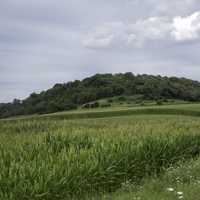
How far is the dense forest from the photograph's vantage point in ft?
229

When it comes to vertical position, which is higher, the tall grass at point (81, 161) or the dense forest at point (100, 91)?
the dense forest at point (100, 91)

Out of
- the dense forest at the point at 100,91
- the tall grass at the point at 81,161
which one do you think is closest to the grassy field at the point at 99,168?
the tall grass at the point at 81,161

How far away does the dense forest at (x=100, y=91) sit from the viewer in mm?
69750

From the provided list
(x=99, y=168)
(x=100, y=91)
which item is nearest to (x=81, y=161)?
(x=99, y=168)

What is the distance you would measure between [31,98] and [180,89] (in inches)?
1075

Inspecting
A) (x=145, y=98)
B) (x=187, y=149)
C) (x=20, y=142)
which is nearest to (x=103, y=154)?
(x=20, y=142)

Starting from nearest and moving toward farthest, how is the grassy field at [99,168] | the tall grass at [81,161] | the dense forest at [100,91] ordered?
the grassy field at [99,168] < the tall grass at [81,161] < the dense forest at [100,91]

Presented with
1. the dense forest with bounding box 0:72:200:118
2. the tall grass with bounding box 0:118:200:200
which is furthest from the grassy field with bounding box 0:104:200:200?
the dense forest with bounding box 0:72:200:118

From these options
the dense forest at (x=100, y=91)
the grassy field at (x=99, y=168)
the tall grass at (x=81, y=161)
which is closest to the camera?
the grassy field at (x=99, y=168)

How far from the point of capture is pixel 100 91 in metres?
82.0

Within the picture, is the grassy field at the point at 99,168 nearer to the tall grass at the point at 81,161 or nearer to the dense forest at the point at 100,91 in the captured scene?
the tall grass at the point at 81,161

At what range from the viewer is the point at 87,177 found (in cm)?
925

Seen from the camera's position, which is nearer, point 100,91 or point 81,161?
point 81,161

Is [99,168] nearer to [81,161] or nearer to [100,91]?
[81,161]
